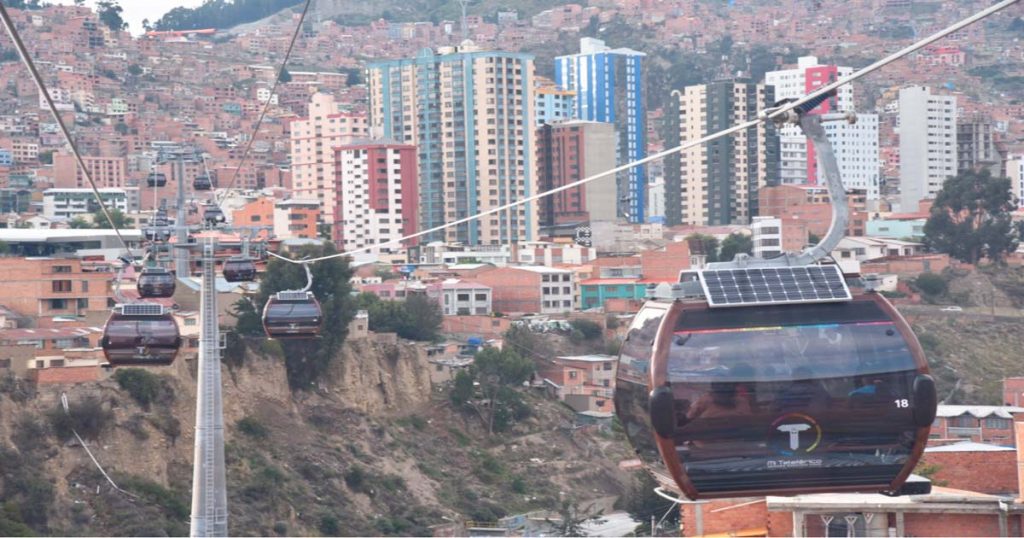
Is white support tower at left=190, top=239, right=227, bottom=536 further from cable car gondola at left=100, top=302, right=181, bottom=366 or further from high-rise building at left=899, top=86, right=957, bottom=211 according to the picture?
high-rise building at left=899, top=86, right=957, bottom=211

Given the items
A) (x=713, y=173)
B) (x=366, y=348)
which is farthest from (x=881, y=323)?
(x=713, y=173)

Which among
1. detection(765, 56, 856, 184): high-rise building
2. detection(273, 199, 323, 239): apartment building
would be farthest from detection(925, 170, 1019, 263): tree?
detection(273, 199, 323, 239): apartment building

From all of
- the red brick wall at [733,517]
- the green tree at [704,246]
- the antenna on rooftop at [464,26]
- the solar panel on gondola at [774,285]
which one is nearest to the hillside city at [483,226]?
the red brick wall at [733,517]

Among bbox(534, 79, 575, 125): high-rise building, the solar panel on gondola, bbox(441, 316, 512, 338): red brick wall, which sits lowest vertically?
bbox(441, 316, 512, 338): red brick wall

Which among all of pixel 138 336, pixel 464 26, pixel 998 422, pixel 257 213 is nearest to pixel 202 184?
pixel 138 336

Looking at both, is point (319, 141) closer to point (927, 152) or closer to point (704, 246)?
point (927, 152)

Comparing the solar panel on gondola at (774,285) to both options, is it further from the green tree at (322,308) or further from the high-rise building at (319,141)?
the high-rise building at (319,141)
